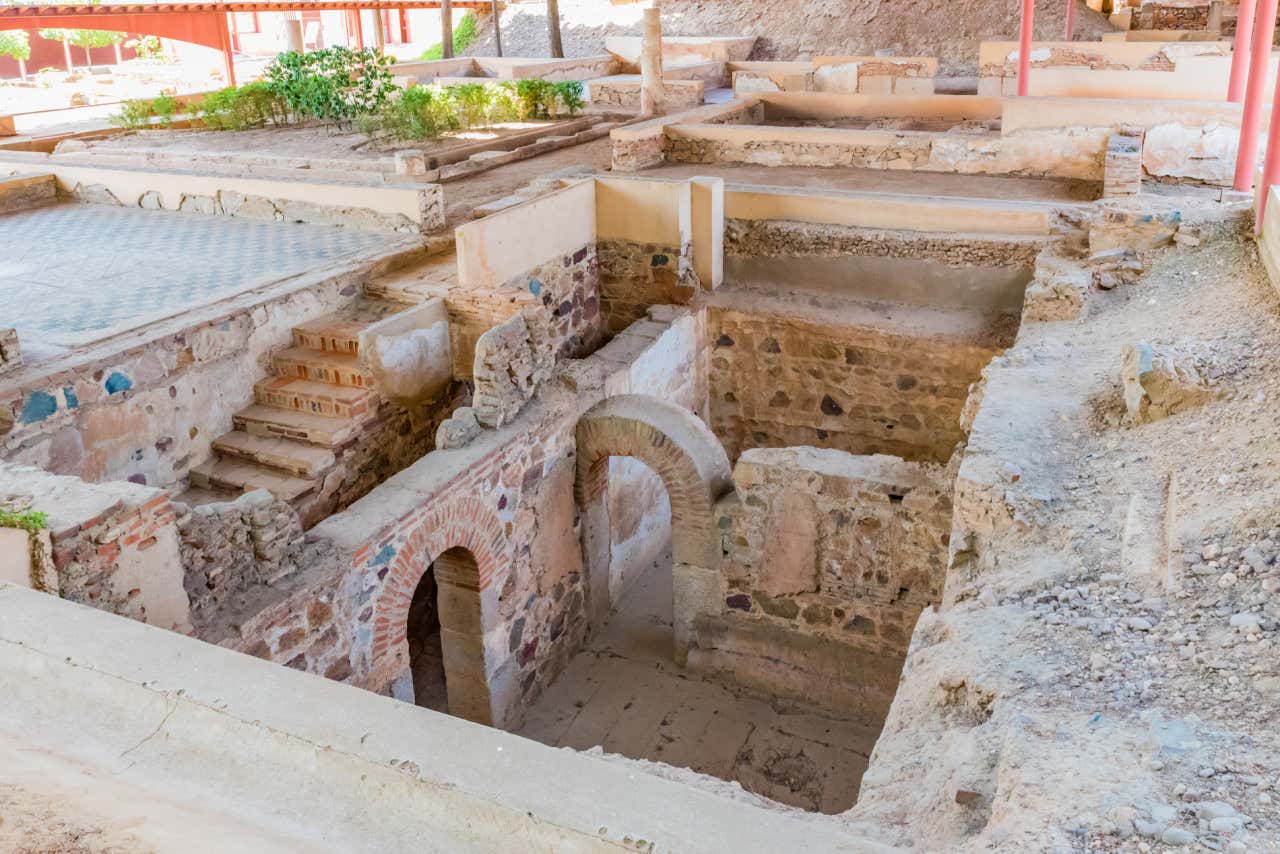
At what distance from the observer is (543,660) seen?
7082mm

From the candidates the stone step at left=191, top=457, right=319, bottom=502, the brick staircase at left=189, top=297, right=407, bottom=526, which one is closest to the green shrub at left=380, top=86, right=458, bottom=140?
the brick staircase at left=189, top=297, right=407, bottom=526

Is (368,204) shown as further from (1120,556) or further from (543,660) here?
(1120,556)

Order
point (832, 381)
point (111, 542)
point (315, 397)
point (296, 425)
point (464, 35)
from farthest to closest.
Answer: point (464, 35) → point (832, 381) → point (315, 397) → point (296, 425) → point (111, 542)

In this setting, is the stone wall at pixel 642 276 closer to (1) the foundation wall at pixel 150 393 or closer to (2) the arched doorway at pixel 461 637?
(1) the foundation wall at pixel 150 393

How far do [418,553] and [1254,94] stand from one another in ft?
24.1

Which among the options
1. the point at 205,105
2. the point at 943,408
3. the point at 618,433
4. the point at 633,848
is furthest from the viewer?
the point at 205,105

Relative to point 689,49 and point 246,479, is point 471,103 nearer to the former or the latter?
point 689,49

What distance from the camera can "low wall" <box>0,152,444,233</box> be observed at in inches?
345

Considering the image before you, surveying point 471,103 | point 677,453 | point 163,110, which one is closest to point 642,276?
point 677,453

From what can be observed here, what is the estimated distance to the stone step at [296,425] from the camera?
6.63 metres

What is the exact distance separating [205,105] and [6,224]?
5807 millimetres

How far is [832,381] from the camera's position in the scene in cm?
878

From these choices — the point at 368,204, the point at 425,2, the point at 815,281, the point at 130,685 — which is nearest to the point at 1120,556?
the point at 130,685

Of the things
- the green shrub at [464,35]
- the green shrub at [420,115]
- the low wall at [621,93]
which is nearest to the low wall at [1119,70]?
the low wall at [621,93]
